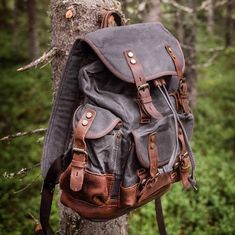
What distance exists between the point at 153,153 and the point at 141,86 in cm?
40

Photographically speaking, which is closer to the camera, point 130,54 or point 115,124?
point 115,124

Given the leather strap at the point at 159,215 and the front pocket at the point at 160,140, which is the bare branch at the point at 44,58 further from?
the leather strap at the point at 159,215

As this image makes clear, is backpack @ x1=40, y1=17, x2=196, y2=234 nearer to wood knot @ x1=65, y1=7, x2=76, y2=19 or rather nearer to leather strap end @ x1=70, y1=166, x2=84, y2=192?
leather strap end @ x1=70, y1=166, x2=84, y2=192

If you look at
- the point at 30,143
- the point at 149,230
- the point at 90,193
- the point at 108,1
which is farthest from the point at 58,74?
the point at 30,143

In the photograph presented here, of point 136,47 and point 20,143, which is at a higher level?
point 136,47

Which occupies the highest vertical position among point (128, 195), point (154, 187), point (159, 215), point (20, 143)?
point (128, 195)

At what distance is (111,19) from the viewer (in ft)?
8.11

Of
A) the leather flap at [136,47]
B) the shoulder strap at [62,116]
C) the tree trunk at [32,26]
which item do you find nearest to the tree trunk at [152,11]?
the leather flap at [136,47]

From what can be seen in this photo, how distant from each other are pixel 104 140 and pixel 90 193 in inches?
11.8

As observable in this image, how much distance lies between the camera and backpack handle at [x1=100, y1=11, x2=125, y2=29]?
2416 millimetres

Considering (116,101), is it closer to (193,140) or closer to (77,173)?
(77,173)

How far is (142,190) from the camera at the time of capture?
2154 millimetres

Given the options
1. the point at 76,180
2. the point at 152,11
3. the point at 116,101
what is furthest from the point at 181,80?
the point at 152,11

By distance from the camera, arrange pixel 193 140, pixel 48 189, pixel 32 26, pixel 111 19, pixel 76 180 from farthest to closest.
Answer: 1. pixel 32 26
2. pixel 193 140
3. pixel 111 19
4. pixel 48 189
5. pixel 76 180
